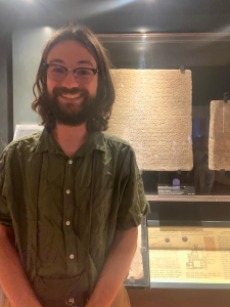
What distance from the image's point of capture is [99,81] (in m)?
1.11

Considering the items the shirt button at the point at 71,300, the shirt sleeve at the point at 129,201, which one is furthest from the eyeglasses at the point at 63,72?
the shirt button at the point at 71,300

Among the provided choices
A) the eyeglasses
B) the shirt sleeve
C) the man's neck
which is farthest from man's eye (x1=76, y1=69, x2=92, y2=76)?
the shirt sleeve

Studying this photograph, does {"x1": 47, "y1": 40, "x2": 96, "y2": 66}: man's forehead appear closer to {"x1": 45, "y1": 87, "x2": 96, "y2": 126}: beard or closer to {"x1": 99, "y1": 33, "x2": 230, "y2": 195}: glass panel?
{"x1": 45, "y1": 87, "x2": 96, "y2": 126}: beard

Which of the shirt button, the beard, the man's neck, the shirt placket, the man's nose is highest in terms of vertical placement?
the man's nose

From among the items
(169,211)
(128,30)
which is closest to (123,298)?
(169,211)

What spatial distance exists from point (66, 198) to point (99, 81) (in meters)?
0.36

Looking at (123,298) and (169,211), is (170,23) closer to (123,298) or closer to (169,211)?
(169,211)

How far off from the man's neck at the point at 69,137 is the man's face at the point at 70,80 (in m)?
0.03

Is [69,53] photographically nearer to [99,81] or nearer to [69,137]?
[99,81]

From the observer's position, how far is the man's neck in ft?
3.56

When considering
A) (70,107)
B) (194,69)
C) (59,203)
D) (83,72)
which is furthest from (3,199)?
(194,69)

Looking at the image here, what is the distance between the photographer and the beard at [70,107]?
3.43 feet

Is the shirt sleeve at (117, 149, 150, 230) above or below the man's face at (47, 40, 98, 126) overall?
below

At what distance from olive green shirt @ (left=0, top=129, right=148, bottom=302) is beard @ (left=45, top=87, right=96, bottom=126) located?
0.23 ft
